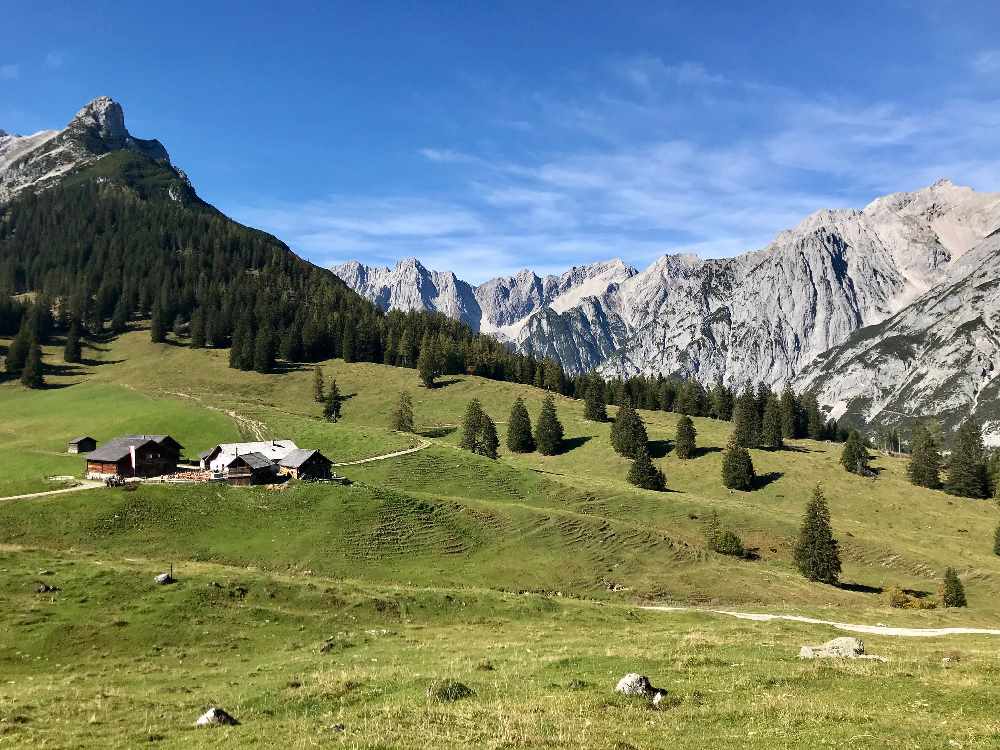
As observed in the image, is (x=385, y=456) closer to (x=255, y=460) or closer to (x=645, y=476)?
(x=255, y=460)

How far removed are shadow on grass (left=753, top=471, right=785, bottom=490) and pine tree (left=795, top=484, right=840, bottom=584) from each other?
135ft

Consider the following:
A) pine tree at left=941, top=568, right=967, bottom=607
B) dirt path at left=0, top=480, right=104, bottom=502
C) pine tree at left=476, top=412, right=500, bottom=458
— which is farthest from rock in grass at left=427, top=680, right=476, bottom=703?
pine tree at left=476, top=412, right=500, bottom=458

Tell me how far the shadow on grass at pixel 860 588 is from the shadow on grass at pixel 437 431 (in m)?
86.5

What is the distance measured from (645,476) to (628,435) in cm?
1916

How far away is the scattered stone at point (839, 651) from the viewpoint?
31364 millimetres

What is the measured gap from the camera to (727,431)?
162m

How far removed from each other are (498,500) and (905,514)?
3022 inches

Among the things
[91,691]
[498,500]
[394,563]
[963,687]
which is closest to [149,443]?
[394,563]

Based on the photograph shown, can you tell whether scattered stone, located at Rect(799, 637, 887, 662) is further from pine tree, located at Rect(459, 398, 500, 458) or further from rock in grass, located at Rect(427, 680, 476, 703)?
pine tree, located at Rect(459, 398, 500, 458)

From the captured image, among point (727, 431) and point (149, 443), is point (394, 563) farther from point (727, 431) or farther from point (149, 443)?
point (727, 431)

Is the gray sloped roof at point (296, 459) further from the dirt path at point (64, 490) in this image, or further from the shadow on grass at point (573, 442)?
the shadow on grass at point (573, 442)

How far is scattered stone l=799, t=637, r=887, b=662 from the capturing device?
31364mm

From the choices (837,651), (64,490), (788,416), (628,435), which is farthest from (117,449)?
(788,416)

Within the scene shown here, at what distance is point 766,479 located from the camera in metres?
123
